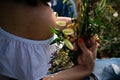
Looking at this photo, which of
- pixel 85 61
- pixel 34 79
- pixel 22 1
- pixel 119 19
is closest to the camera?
pixel 85 61

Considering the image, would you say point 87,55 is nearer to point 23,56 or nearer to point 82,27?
point 82,27

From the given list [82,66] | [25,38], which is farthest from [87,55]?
[25,38]

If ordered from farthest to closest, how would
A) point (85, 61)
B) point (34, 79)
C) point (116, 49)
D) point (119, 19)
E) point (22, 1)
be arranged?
point (119, 19)
point (116, 49)
point (34, 79)
point (22, 1)
point (85, 61)

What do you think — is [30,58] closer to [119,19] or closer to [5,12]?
[5,12]

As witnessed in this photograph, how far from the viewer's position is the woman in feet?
6.10

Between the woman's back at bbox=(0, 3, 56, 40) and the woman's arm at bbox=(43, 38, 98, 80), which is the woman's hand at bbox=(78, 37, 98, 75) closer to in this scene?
the woman's arm at bbox=(43, 38, 98, 80)

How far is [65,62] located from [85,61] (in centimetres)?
30

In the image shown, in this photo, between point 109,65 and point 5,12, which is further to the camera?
point 109,65

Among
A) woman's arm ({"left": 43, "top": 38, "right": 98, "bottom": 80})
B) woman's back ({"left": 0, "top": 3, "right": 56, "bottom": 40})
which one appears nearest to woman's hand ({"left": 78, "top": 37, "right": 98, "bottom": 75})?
woman's arm ({"left": 43, "top": 38, "right": 98, "bottom": 80})

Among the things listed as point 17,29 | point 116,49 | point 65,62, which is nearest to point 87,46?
point 65,62

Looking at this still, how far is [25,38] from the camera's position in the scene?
6.25 feet

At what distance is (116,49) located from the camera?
3646 millimetres

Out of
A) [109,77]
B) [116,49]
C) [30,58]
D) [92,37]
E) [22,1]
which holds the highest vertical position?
[22,1]

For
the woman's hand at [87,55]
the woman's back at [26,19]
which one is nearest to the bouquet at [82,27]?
the woman's hand at [87,55]
